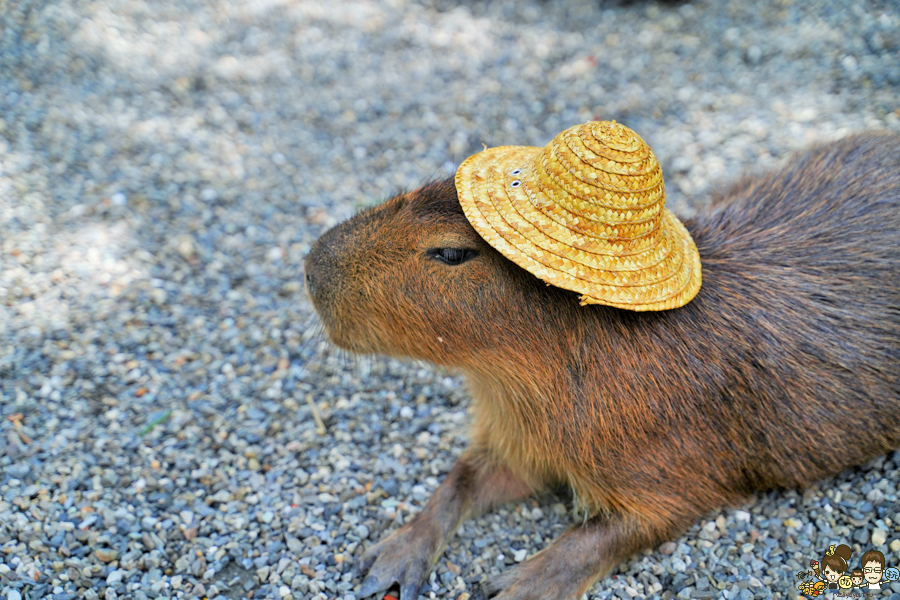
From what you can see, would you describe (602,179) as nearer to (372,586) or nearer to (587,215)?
(587,215)

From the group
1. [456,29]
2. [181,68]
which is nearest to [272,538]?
[181,68]

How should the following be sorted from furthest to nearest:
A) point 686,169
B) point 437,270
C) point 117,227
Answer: point 686,169 → point 117,227 → point 437,270

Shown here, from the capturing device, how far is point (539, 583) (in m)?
2.88

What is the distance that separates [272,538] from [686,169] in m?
3.69

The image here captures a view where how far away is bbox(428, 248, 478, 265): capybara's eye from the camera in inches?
102

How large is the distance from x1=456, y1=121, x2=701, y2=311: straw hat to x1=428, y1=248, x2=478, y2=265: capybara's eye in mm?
197

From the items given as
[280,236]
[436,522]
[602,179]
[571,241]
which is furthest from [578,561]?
[280,236]

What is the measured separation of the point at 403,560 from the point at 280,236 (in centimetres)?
250

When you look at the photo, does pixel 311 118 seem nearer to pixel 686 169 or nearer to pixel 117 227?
pixel 117 227

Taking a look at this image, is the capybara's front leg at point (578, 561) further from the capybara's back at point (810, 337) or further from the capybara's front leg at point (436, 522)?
the capybara's back at point (810, 337)

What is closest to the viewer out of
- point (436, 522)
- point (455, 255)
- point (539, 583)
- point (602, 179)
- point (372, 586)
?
point (602, 179)

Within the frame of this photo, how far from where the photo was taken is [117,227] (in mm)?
4582

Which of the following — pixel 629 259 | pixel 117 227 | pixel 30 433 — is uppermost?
pixel 629 259

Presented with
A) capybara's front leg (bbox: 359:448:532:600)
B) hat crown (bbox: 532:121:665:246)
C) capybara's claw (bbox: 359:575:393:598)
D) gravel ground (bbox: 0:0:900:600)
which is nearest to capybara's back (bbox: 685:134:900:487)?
gravel ground (bbox: 0:0:900:600)
